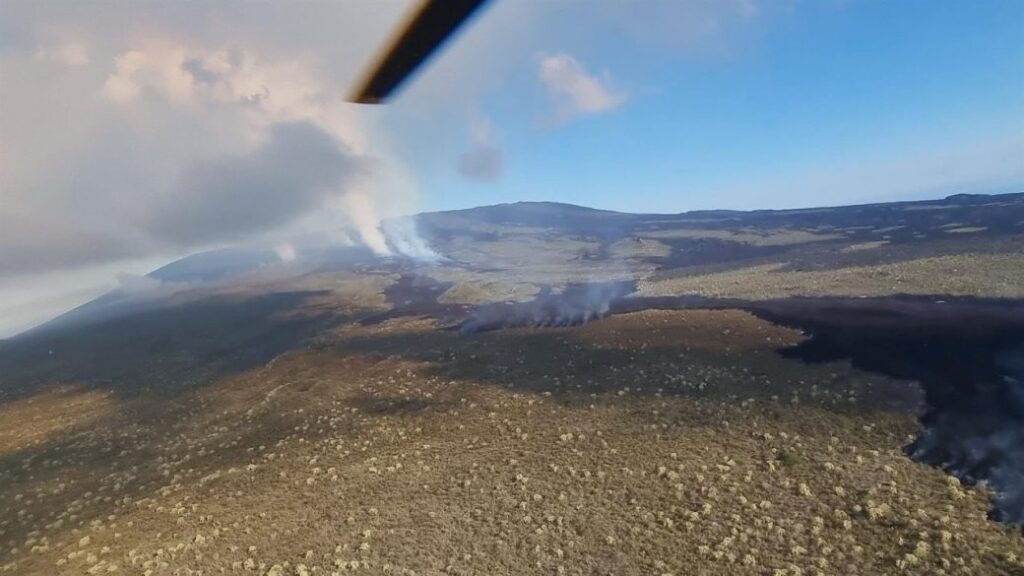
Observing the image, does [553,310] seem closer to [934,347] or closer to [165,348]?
[934,347]

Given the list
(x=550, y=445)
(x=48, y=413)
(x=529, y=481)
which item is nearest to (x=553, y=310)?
(x=550, y=445)

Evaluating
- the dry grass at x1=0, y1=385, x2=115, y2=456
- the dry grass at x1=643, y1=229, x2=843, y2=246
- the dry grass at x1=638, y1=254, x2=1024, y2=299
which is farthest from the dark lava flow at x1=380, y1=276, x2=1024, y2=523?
the dry grass at x1=643, y1=229, x2=843, y2=246

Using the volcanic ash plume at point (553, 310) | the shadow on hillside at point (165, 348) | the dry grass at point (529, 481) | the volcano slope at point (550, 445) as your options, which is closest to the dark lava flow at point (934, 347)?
the volcanic ash plume at point (553, 310)

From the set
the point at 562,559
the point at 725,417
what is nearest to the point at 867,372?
the point at 725,417

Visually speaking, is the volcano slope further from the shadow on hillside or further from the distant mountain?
the distant mountain

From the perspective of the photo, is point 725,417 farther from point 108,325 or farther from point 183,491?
point 108,325

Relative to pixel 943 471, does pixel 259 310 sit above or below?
above

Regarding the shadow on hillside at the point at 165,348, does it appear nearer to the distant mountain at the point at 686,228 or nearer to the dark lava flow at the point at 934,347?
the dark lava flow at the point at 934,347
